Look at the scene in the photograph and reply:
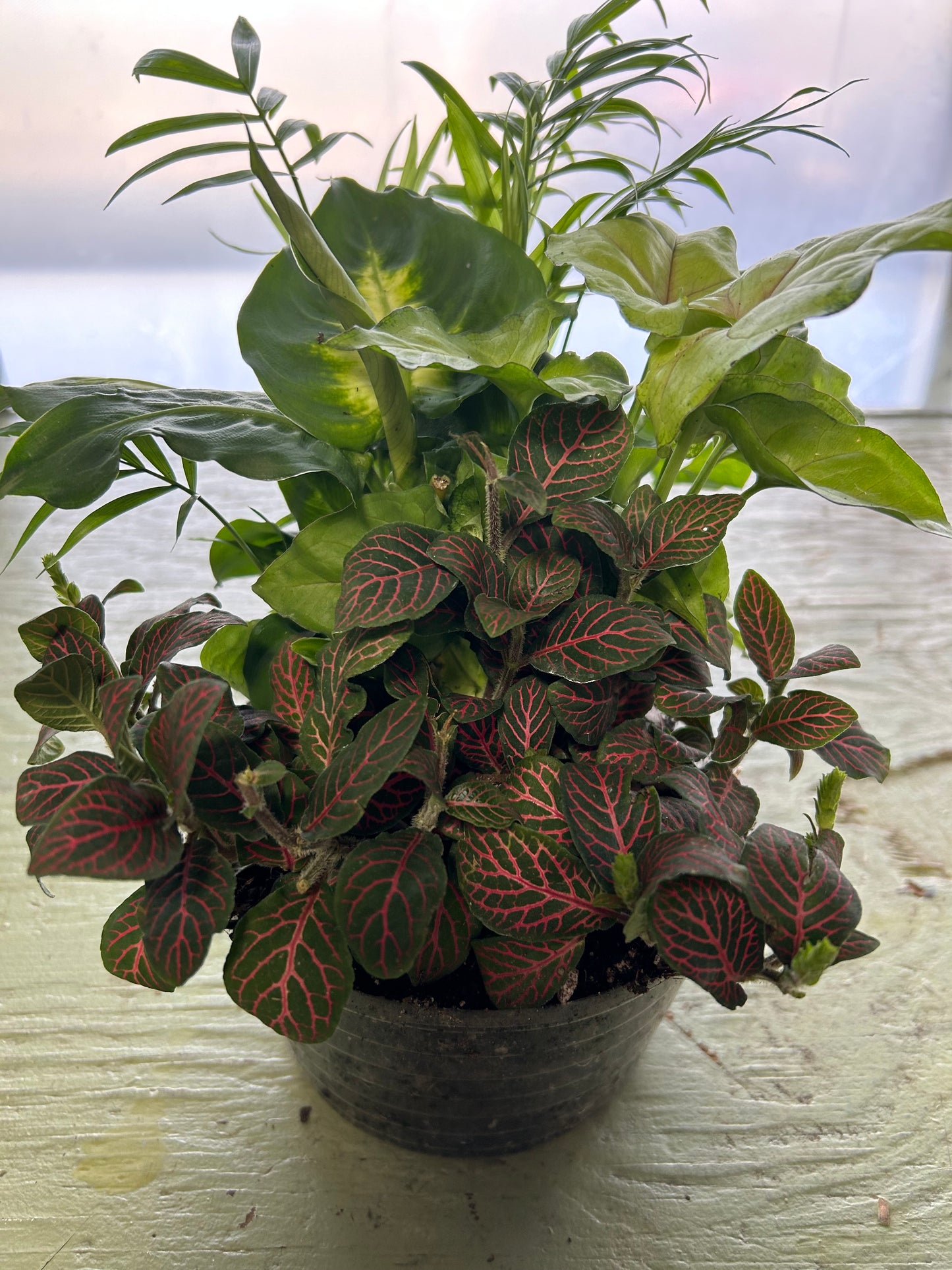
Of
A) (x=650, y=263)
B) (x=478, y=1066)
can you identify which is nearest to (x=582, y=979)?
(x=478, y=1066)

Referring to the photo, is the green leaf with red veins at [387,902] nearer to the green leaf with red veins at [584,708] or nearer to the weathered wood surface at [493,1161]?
the green leaf with red veins at [584,708]

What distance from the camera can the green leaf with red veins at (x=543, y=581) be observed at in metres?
0.47

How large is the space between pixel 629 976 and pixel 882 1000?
0.30m

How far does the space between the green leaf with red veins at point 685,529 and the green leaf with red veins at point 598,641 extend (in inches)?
1.3

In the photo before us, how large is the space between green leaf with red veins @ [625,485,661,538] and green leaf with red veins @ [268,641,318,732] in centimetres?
19

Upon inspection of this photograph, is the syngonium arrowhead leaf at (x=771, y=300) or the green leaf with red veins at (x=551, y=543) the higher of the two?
Result: the syngonium arrowhead leaf at (x=771, y=300)

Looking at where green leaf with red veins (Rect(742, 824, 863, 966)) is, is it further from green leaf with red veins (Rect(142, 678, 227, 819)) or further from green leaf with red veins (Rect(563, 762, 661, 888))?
green leaf with red veins (Rect(142, 678, 227, 819))

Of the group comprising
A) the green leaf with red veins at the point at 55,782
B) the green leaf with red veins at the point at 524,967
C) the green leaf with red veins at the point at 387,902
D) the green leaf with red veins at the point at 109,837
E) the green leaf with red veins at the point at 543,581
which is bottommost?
the green leaf with red veins at the point at 524,967

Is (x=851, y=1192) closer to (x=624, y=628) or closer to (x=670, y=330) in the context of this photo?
(x=624, y=628)

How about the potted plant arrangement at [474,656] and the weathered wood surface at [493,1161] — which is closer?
the potted plant arrangement at [474,656]

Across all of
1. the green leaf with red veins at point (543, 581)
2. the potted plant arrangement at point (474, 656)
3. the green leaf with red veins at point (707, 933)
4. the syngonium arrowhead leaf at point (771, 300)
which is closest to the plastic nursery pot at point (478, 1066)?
the potted plant arrangement at point (474, 656)

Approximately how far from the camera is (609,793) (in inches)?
18.0

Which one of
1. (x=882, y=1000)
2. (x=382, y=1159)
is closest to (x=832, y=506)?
(x=882, y=1000)

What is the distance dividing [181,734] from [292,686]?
12 cm
